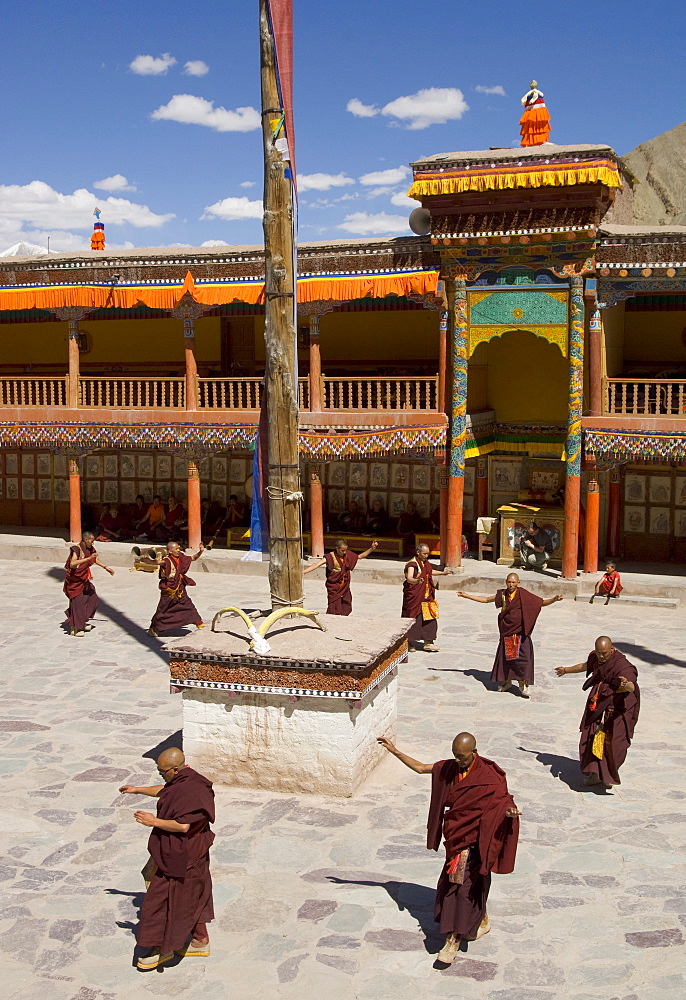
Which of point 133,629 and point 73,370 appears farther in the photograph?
point 73,370

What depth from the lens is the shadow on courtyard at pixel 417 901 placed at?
6445mm

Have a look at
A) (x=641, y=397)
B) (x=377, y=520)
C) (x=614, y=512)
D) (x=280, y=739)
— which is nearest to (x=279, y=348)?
(x=280, y=739)

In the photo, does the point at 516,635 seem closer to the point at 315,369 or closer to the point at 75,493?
the point at 315,369

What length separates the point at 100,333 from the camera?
23594 mm

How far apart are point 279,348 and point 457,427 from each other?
341 inches

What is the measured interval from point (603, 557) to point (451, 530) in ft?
10.9

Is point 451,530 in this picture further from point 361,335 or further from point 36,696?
point 36,696

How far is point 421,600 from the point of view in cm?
1346

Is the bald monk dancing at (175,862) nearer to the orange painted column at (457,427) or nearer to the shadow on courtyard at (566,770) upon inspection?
the shadow on courtyard at (566,770)

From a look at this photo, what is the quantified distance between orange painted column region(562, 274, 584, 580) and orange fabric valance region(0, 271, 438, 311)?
2357mm

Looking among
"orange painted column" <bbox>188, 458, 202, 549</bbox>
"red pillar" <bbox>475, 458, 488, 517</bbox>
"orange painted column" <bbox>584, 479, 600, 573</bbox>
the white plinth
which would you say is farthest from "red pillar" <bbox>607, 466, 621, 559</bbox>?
the white plinth

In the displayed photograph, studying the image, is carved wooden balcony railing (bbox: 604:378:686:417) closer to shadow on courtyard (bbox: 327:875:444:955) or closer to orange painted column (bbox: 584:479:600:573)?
orange painted column (bbox: 584:479:600:573)

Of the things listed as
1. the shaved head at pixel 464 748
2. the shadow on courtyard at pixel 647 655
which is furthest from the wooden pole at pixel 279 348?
the shadow on courtyard at pixel 647 655

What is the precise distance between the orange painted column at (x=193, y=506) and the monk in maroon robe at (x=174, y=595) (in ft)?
18.5
